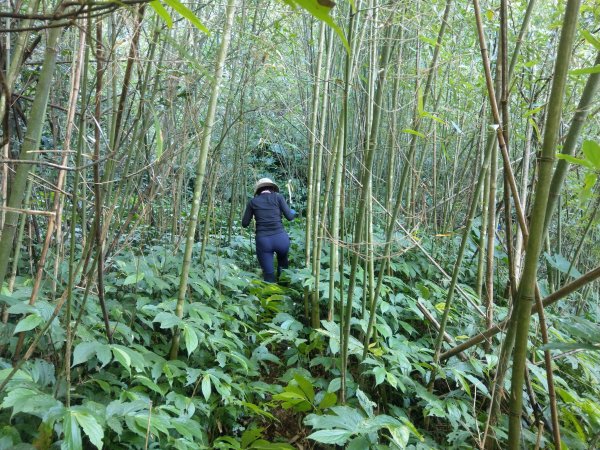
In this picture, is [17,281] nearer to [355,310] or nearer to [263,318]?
[263,318]

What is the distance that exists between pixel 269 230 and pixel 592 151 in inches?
135

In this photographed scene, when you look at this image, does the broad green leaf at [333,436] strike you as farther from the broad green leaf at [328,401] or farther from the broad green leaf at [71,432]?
the broad green leaf at [71,432]

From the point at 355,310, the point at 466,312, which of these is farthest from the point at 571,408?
the point at 355,310

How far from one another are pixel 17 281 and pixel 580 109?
2039 mm

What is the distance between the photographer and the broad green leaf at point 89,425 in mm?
1229

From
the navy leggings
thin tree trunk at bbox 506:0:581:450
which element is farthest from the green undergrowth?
the navy leggings

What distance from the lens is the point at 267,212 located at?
410 cm

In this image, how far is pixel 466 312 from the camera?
2.68m

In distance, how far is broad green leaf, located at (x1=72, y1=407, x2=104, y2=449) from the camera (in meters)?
1.23

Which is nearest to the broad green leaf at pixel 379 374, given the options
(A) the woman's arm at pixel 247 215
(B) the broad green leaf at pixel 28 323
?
(B) the broad green leaf at pixel 28 323

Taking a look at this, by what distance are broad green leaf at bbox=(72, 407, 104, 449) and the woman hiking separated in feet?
8.81

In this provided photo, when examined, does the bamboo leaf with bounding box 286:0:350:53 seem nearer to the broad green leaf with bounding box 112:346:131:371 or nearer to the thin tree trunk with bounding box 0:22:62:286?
the thin tree trunk with bounding box 0:22:62:286

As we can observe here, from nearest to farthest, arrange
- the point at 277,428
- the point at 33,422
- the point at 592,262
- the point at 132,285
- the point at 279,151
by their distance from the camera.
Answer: the point at 33,422, the point at 277,428, the point at 132,285, the point at 592,262, the point at 279,151

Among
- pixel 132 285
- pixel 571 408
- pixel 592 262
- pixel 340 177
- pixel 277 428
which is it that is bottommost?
pixel 277 428
